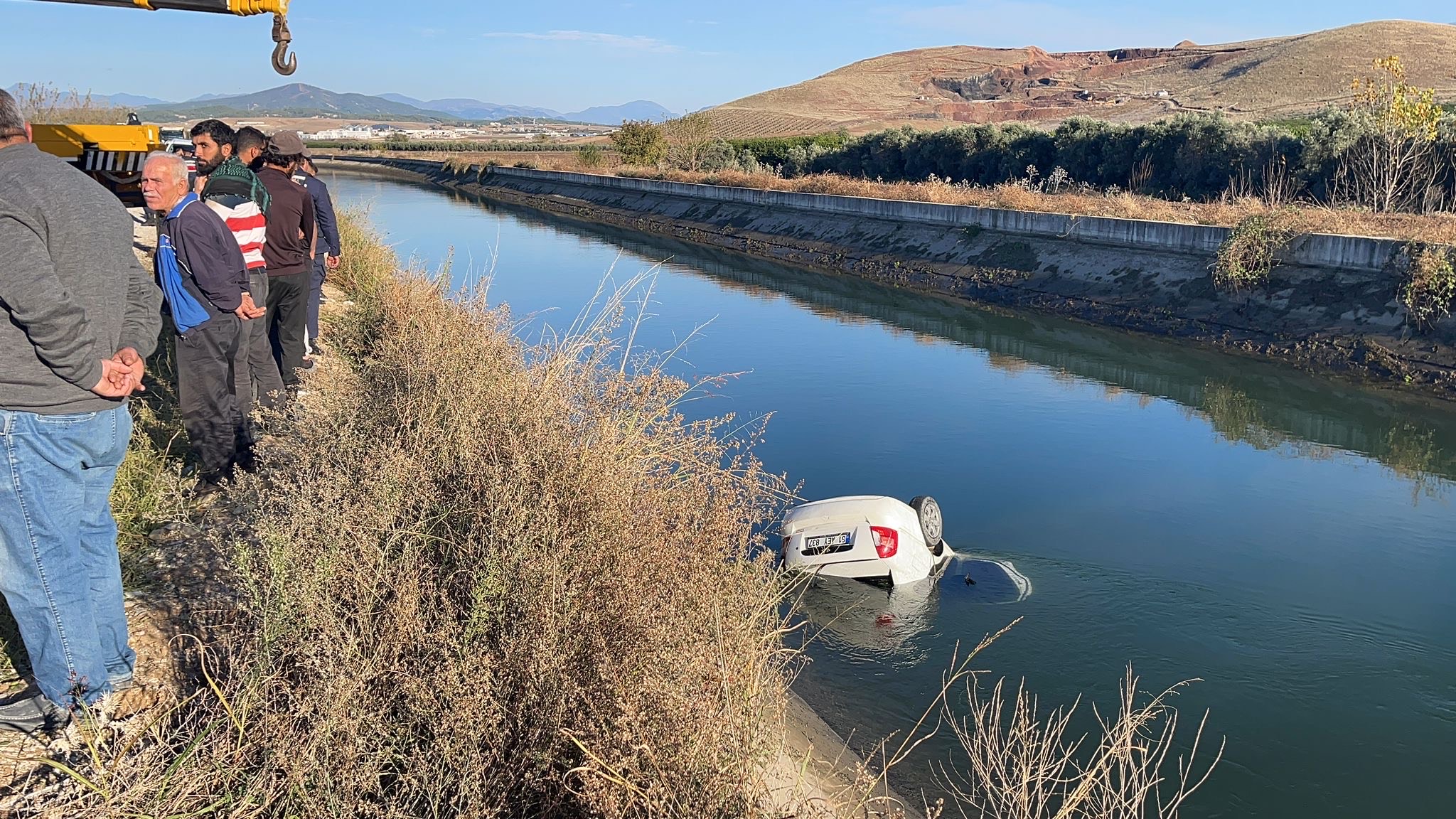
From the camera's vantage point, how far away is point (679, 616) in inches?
157

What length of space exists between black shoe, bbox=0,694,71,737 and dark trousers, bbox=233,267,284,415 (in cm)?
309

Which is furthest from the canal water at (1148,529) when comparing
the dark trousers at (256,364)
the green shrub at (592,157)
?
the green shrub at (592,157)

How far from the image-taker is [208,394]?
608cm

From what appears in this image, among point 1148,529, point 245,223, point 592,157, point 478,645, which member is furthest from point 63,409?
point 592,157

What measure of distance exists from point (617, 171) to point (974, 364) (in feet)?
120

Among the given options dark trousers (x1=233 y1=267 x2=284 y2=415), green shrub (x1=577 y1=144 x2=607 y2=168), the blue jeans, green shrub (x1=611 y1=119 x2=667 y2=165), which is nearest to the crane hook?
dark trousers (x1=233 y1=267 x2=284 y2=415)

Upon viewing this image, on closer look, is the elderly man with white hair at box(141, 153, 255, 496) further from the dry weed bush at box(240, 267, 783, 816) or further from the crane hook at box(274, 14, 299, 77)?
the crane hook at box(274, 14, 299, 77)

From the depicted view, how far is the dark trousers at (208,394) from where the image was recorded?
6066mm

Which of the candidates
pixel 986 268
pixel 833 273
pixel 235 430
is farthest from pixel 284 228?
pixel 833 273

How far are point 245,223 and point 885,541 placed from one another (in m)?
4.92

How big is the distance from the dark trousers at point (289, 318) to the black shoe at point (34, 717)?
179 inches

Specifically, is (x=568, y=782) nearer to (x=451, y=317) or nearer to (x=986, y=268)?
(x=451, y=317)

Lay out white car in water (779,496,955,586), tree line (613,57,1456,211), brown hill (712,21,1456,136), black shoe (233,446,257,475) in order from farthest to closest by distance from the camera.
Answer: brown hill (712,21,1456,136) < tree line (613,57,1456,211) < white car in water (779,496,955,586) < black shoe (233,446,257,475)

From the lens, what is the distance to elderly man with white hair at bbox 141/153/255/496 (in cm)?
591
